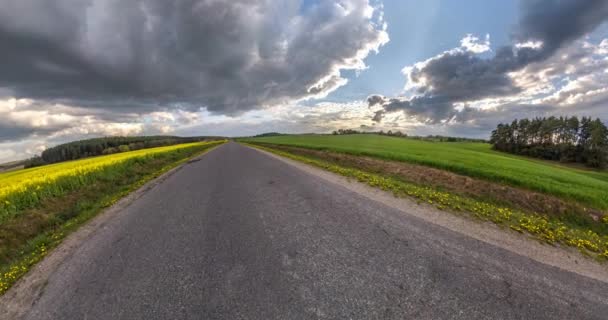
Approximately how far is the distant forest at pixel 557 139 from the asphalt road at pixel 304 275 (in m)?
69.9

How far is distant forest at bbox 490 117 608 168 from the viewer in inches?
1802

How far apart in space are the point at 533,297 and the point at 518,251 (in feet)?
5.88

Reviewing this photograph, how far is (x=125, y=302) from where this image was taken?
3.33 meters

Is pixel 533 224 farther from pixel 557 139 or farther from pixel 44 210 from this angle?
pixel 557 139

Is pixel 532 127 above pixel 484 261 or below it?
above

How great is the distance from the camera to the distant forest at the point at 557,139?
45781 millimetres

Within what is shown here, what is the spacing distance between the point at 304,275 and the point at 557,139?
294ft

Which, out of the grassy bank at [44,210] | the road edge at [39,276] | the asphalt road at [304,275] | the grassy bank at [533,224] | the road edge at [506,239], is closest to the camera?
the asphalt road at [304,275]

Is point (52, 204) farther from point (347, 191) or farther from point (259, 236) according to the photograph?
point (347, 191)

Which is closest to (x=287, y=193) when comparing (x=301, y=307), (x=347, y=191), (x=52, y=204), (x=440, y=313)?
(x=347, y=191)

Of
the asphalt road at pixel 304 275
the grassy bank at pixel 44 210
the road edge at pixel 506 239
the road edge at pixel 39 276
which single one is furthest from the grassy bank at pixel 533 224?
the grassy bank at pixel 44 210

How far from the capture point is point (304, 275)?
377cm

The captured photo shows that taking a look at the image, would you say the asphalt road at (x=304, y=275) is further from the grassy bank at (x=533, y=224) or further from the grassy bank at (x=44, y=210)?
the grassy bank at (x=533, y=224)

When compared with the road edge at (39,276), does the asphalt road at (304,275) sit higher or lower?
higher
